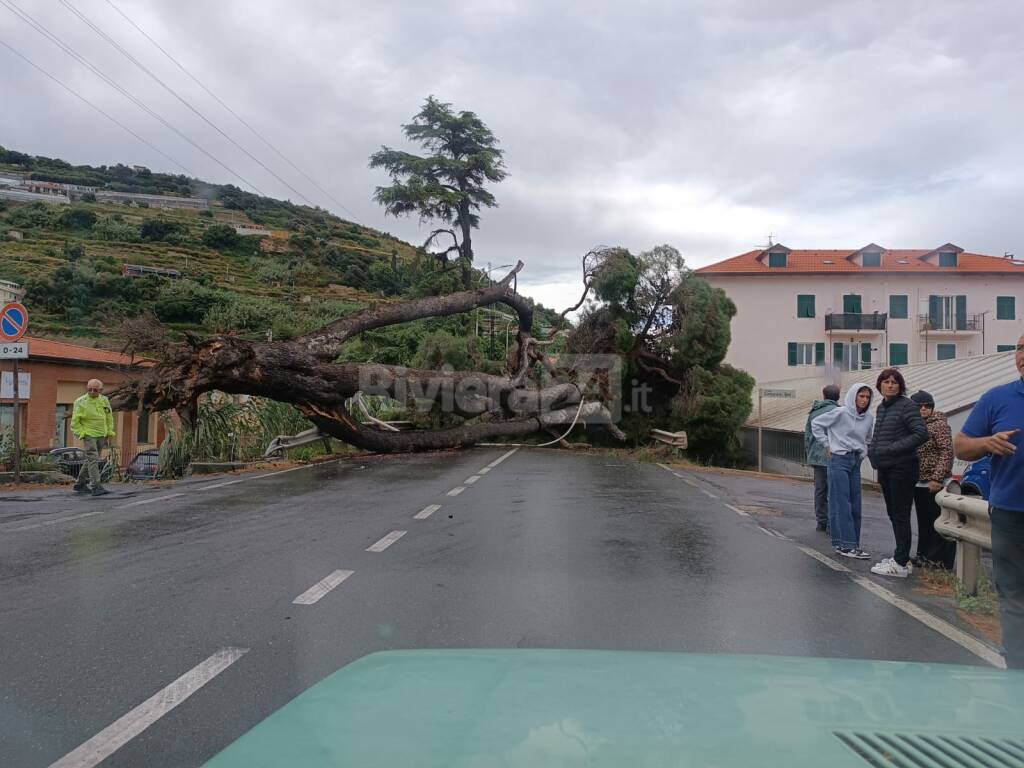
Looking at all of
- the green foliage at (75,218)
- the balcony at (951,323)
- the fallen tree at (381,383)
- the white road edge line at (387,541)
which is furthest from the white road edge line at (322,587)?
the green foliage at (75,218)

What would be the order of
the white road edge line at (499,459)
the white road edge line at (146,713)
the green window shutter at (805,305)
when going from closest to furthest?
the white road edge line at (146,713)
the white road edge line at (499,459)
the green window shutter at (805,305)

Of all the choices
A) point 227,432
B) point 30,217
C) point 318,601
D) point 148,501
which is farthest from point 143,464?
point 30,217

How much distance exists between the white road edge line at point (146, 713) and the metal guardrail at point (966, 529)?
5413 millimetres

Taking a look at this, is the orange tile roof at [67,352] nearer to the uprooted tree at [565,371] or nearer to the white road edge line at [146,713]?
the uprooted tree at [565,371]

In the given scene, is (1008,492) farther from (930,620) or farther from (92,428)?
(92,428)

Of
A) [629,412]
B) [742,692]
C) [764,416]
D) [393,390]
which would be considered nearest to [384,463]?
[393,390]

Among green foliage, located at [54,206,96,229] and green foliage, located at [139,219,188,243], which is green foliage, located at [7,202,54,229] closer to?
green foliage, located at [54,206,96,229]

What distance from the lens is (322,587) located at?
586 cm

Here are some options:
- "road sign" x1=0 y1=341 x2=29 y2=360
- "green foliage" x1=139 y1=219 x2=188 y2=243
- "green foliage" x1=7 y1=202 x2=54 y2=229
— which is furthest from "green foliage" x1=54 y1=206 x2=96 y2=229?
"road sign" x1=0 y1=341 x2=29 y2=360

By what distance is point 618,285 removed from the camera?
77.9ft

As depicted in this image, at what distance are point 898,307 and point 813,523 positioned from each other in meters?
41.5

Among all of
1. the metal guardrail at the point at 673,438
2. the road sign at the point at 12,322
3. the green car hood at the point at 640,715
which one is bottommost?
the metal guardrail at the point at 673,438

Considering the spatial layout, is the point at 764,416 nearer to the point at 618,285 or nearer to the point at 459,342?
the point at 618,285

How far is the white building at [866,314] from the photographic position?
4550 centimetres
